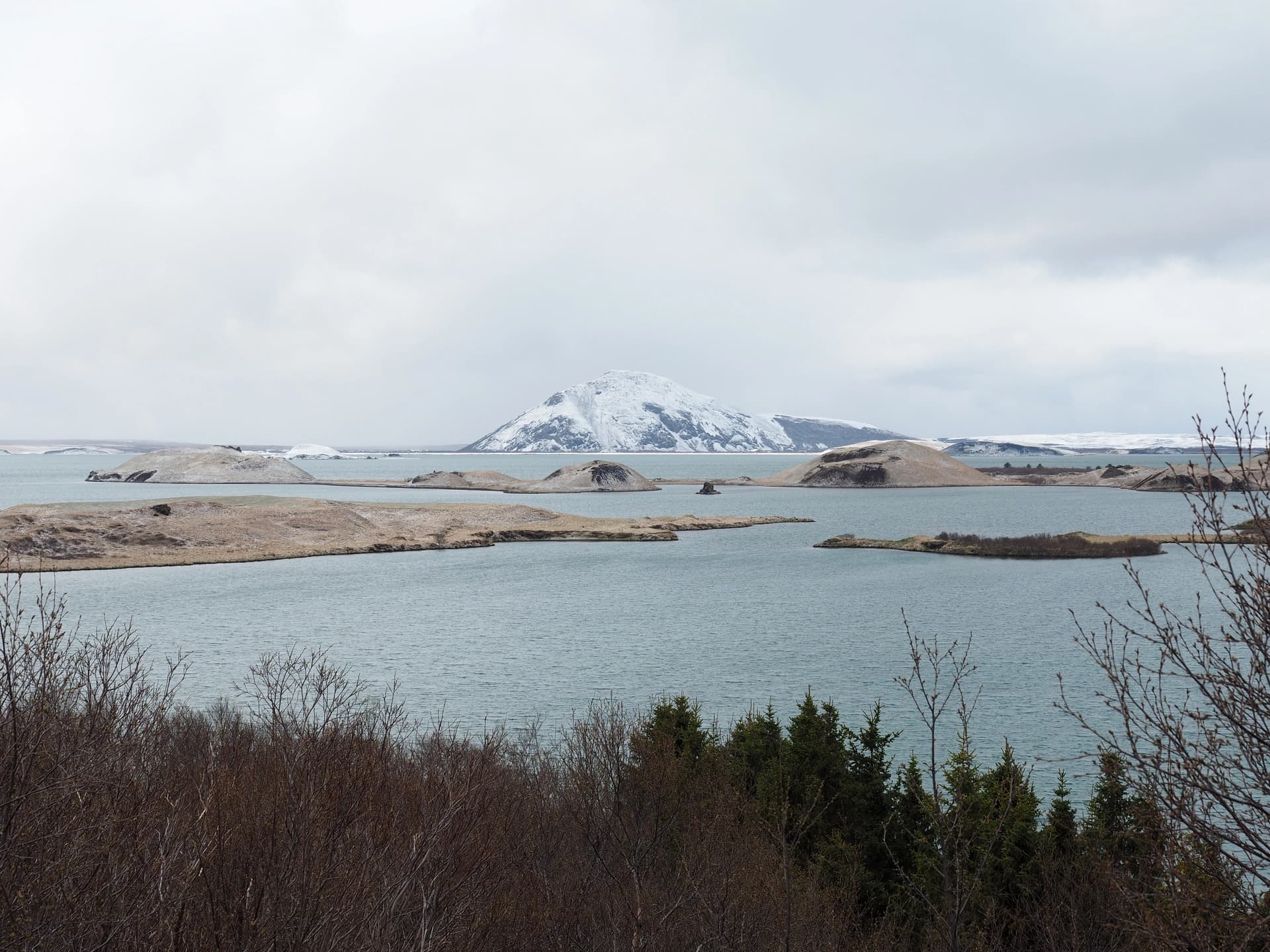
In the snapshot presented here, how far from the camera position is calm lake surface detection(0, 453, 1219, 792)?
1183 inches

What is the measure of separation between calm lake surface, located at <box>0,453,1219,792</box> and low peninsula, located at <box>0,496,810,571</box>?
3538 mm

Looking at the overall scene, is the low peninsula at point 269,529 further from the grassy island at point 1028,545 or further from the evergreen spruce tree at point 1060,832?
the evergreen spruce tree at point 1060,832

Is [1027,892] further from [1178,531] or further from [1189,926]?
[1178,531]

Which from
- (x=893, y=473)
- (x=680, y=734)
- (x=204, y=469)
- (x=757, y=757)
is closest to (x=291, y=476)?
(x=204, y=469)

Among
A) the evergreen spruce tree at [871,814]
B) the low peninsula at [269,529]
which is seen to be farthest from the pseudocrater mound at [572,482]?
the evergreen spruce tree at [871,814]

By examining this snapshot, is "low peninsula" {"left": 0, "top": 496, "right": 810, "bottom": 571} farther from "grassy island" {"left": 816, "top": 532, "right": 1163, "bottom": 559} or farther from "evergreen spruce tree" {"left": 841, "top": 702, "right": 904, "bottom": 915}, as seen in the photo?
"evergreen spruce tree" {"left": 841, "top": 702, "right": 904, "bottom": 915}

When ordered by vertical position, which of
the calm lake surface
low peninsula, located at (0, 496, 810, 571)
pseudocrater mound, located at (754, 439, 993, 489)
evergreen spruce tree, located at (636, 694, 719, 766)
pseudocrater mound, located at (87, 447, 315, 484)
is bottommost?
the calm lake surface

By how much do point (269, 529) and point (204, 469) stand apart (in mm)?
117816

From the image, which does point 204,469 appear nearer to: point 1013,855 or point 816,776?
point 816,776

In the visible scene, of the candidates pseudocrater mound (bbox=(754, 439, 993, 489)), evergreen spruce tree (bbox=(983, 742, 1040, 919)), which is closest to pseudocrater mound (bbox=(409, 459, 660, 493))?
pseudocrater mound (bbox=(754, 439, 993, 489))

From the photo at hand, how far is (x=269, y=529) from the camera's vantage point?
8050 cm

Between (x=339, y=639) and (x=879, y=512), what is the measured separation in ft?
317

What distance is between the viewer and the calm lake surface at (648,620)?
30.0 m

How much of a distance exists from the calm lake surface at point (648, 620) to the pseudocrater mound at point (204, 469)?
119421 millimetres
